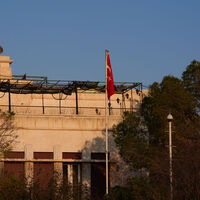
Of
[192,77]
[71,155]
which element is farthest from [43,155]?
[192,77]

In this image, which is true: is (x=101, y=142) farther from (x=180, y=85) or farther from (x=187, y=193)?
(x=187, y=193)

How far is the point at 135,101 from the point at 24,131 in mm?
20447

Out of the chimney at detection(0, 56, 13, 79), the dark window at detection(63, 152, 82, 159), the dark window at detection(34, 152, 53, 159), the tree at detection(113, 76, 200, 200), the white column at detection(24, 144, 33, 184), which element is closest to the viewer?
the tree at detection(113, 76, 200, 200)

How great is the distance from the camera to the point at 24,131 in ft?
182

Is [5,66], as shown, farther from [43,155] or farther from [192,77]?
[192,77]

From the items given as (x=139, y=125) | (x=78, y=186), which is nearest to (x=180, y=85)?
(x=139, y=125)

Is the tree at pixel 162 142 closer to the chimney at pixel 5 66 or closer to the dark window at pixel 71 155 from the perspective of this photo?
the dark window at pixel 71 155

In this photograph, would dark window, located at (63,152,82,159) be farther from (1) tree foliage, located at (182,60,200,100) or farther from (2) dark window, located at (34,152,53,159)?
(1) tree foliage, located at (182,60,200,100)

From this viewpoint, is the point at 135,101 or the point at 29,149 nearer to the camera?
the point at 29,149

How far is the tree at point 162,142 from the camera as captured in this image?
35625 mm

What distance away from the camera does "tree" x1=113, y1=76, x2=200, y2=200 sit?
35625 millimetres

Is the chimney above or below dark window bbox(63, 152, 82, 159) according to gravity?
above

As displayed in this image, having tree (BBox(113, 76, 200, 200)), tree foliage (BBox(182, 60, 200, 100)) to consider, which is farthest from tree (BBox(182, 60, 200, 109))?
tree (BBox(113, 76, 200, 200))

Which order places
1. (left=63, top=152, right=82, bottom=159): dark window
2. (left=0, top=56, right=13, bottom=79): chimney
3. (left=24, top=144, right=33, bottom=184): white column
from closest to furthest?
1. (left=24, top=144, right=33, bottom=184): white column
2. (left=63, top=152, right=82, bottom=159): dark window
3. (left=0, top=56, right=13, bottom=79): chimney
